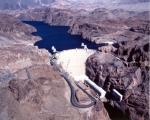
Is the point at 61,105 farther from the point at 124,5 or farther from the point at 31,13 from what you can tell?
the point at 124,5

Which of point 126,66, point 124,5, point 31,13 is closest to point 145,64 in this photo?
point 126,66

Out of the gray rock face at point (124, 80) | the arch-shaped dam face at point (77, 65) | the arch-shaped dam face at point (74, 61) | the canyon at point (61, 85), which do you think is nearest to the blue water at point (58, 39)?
the canyon at point (61, 85)

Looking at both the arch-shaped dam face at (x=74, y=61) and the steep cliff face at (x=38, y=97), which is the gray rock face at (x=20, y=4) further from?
the steep cliff face at (x=38, y=97)

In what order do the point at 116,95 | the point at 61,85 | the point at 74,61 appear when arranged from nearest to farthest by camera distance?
the point at 61,85, the point at 116,95, the point at 74,61

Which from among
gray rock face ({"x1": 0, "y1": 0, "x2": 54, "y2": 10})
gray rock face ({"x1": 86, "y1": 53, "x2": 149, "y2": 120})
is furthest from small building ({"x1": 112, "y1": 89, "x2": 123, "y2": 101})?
gray rock face ({"x1": 0, "y1": 0, "x2": 54, "y2": 10})

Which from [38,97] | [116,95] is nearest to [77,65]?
[116,95]

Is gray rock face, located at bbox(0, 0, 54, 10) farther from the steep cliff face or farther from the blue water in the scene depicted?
the steep cliff face

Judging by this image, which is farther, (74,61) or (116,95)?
(74,61)

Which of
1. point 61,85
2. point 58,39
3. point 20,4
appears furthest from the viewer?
point 20,4

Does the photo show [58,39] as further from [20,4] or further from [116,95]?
[20,4]
